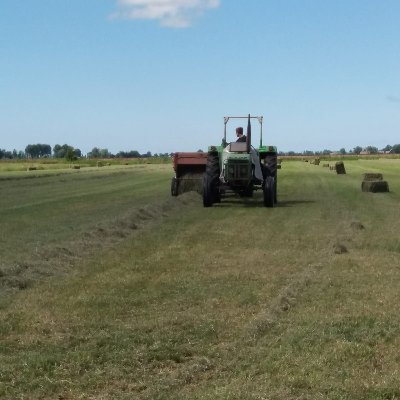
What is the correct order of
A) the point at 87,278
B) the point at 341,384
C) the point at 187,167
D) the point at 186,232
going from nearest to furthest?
the point at 341,384, the point at 87,278, the point at 186,232, the point at 187,167

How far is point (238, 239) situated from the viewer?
14.1 meters

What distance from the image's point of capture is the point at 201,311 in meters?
8.07

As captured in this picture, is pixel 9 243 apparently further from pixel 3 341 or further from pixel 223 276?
pixel 3 341

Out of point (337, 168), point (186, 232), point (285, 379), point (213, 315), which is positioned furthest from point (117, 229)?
point (337, 168)

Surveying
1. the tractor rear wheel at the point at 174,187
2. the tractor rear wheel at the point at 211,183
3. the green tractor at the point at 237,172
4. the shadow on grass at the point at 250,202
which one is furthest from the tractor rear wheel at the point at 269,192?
the tractor rear wheel at the point at 174,187

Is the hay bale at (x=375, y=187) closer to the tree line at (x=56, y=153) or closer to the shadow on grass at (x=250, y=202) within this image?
the shadow on grass at (x=250, y=202)

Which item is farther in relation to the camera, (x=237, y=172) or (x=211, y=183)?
(x=211, y=183)

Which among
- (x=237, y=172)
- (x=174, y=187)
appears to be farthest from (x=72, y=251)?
(x=174, y=187)

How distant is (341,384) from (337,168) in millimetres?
41815

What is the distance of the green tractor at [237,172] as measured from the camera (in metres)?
20.9

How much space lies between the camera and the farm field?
576 cm

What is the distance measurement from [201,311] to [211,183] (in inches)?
519

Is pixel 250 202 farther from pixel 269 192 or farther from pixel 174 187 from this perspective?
pixel 174 187

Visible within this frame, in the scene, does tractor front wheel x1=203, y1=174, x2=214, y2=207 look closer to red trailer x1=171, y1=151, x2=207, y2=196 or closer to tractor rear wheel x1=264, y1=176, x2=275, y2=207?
tractor rear wheel x1=264, y1=176, x2=275, y2=207
